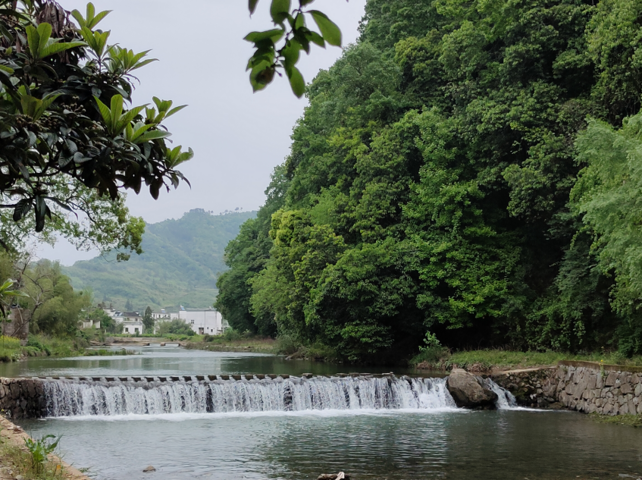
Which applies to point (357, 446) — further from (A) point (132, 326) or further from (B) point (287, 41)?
(A) point (132, 326)

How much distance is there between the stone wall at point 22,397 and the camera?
15.4 m

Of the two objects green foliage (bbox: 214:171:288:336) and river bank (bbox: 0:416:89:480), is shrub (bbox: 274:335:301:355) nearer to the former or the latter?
green foliage (bbox: 214:171:288:336)

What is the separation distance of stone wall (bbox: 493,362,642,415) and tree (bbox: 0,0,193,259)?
14.8m

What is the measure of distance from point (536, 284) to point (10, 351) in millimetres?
24874

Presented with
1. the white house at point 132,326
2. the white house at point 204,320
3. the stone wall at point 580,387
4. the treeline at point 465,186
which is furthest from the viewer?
the white house at point 204,320

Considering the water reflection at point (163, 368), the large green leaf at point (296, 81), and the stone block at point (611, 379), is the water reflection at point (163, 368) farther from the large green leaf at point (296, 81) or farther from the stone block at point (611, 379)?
the large green leaf at point (296, 81)

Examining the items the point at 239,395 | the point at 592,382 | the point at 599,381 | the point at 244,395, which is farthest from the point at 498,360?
the point at 239,395

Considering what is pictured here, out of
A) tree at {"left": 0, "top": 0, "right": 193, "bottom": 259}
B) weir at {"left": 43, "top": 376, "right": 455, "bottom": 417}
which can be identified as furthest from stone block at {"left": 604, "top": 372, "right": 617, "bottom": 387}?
tree at {"left": 0, "top": 0, "right": 193, "bottom": 259}

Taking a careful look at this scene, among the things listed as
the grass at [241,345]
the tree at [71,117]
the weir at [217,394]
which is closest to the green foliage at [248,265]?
the grass at [241,345]

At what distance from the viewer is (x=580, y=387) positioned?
17.7m

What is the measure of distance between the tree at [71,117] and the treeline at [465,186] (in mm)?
14552

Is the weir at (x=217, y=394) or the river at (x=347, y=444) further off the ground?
the weir at (x=217, y=394)

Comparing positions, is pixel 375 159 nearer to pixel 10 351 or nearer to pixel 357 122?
pixel 357 122

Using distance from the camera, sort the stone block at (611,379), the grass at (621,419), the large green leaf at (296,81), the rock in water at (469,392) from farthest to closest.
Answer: the rock in water at (469,392) < the stone block at (611,379) < the grass at (621,419) < the large green leaf at (296,81)
